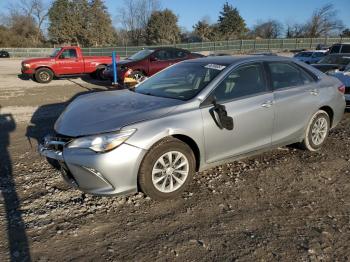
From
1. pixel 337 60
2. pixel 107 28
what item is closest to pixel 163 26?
pixel 107 28

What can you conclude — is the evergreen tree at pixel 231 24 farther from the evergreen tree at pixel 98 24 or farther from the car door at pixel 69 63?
the car door at pixel 69 63

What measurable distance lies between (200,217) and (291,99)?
2.36 metres

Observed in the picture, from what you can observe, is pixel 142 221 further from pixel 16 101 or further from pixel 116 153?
pixel 16 101

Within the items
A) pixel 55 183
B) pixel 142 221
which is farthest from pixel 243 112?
pixel 55 183

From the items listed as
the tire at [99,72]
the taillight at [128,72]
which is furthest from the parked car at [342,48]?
the tire at [99,72]

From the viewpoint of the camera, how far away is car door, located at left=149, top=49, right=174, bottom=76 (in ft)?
48.8

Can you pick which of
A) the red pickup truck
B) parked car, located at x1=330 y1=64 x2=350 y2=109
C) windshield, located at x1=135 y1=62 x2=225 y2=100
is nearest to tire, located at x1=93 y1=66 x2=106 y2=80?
the red pickup truck

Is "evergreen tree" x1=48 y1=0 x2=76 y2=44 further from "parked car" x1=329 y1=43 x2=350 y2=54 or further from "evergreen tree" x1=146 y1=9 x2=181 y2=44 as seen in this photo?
"parked car" x1=329 y1=43 x2=350 y2=54

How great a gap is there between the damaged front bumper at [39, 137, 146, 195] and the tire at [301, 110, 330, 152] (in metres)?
2.96

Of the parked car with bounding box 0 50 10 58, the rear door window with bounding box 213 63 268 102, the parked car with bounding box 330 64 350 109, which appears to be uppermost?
the rear door window with bounding box 213 63 268 102

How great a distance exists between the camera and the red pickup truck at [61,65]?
56.3 feet

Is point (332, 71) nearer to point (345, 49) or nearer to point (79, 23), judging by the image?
point (345, 49)

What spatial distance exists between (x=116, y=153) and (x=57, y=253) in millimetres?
1069

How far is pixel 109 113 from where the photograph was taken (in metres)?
4.25
